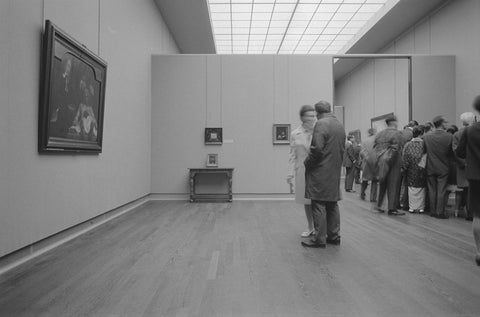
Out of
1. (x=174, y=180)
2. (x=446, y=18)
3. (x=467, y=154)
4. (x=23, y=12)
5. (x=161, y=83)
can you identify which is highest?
(x=446, y=18)

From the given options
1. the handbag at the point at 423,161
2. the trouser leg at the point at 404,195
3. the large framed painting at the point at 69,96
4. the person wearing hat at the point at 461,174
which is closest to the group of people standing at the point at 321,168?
the person wearing hat at the point at 461,174

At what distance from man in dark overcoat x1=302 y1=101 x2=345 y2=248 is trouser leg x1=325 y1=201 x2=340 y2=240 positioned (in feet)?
0.24

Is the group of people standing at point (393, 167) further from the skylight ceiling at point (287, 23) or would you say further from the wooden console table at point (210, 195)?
the skylight ceiling at point (287, 23)

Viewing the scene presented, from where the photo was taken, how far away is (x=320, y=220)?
3.77m

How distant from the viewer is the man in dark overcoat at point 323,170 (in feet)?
12.1

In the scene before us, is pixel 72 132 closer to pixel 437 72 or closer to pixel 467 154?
pixel 467 154

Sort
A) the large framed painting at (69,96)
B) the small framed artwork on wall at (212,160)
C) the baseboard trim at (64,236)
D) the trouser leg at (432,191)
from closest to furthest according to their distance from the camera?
the baseboard trim at (64,236) < the large framed painting at (69,96) < the trouser leg at (432,191) < the small framed artwork on wall at (212,160)

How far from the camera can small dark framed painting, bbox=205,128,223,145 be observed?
8.36 metres

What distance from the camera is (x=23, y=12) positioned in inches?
126

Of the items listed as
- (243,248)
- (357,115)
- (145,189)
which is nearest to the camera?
(243,248)

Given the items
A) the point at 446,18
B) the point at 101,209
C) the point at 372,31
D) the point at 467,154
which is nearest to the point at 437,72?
the point at 446,18

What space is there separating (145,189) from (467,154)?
6.74m

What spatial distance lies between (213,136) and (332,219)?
5038mm

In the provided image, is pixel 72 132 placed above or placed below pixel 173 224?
above
